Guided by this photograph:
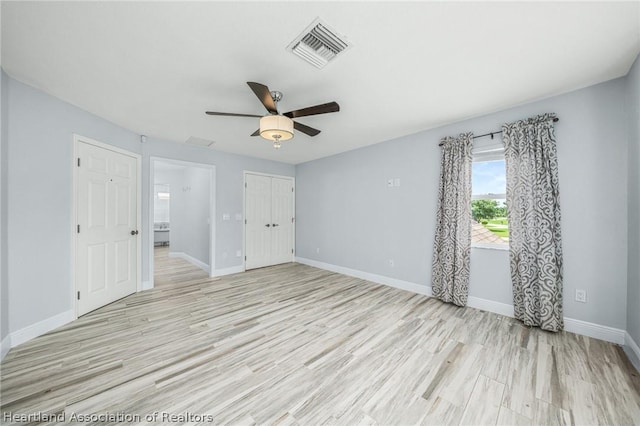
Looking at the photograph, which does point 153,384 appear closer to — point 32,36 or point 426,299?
point 32,36

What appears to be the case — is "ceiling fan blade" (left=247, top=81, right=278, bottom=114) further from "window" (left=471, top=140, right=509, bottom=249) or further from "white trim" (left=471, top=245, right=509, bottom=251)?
"white trim" (left=471, top=245, right=509, bottom=251)

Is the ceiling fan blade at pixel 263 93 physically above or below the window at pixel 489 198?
above

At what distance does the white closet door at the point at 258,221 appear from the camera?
5.12m

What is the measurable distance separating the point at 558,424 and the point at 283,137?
9.64ft

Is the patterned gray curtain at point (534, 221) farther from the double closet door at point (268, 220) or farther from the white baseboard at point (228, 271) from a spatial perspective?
the white baseboard at point (228, 271)

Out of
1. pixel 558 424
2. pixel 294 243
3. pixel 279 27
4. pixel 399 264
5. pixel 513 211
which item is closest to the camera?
pixel 558 424

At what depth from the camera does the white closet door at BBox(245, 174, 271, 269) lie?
512 centimetres

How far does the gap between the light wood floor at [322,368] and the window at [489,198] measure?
39.6 inches

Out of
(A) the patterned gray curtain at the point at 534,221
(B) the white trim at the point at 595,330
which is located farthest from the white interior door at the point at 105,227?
(B) the white trim at the point at 595,330

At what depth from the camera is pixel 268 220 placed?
5457mm

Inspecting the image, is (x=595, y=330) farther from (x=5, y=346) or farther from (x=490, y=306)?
(x=5, y=346)

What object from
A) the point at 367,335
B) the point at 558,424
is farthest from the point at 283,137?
the point at 558,424

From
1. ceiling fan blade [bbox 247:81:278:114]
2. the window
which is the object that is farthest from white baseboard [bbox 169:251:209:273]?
the window

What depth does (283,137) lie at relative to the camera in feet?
7.68
